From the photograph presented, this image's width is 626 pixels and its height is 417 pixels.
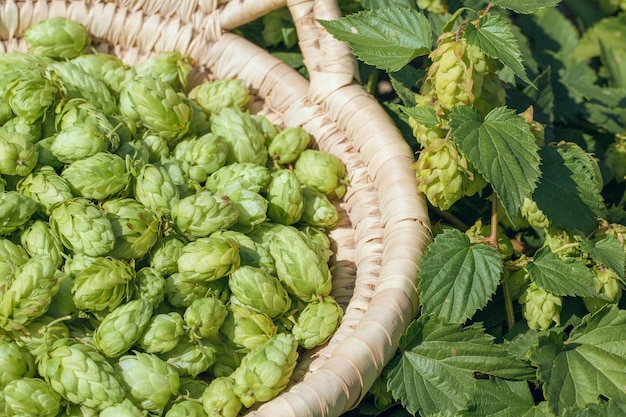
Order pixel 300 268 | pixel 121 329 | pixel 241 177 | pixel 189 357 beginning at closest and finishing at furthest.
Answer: pixel 121 329, pixel 189 357, pixel 300 268, pixel 241 177

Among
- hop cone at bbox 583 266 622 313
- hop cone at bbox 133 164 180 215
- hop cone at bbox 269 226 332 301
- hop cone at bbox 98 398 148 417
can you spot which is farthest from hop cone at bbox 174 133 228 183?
hop cone at bbox 583 266 622 313

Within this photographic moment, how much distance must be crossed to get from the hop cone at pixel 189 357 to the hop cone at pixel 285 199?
0.50m

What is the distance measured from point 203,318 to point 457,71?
953 mm

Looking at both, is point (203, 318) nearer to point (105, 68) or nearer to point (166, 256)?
point (166, 256)

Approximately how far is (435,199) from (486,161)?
8.3 inches

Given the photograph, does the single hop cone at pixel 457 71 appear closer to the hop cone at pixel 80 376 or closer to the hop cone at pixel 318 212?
the hop cone at pixel 318 212

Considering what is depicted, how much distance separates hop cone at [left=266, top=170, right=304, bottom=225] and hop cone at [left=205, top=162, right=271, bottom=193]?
4 centimetres

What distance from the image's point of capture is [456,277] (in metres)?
2.04

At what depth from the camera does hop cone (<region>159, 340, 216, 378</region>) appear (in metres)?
2.00

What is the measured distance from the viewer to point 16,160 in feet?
7.01

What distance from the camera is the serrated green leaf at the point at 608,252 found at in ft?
6.77

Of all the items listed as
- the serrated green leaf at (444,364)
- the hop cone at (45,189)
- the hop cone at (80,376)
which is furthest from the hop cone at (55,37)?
the serrated green leaf at (444,364)

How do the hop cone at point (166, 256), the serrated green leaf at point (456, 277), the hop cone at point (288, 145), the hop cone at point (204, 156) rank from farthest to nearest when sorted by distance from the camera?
the hop cone at point (288, 145) < the hop cone at point (204, 156) < the hop cone at point (166, 256) < the serrated green leaf at point (456, 277)

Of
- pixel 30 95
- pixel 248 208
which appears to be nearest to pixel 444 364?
pixel 248 208
